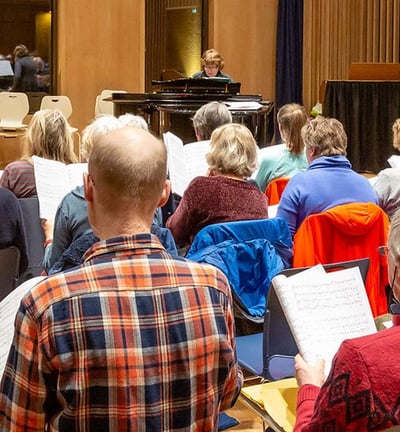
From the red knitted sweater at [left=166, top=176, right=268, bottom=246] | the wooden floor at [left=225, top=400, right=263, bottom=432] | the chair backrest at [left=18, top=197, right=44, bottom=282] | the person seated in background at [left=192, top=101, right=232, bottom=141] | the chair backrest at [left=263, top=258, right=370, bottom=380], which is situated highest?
the person seated in background at [left=192, top=101, right=232, bottom=141]

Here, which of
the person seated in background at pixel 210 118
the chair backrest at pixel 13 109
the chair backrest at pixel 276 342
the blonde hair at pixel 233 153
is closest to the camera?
the chair backrest at pixel 276 342

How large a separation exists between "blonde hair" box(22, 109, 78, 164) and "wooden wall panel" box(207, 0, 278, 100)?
7582mm

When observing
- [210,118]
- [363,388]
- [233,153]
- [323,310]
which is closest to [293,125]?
[210,118]

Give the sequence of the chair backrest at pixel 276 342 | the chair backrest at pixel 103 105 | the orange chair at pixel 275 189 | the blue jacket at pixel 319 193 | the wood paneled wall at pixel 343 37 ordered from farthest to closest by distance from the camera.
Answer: the wood paneled wall at pixel 343 37
the chair backrest at pixel 103 105
the orange chair at pixel 275 189
the blue jacket at pixel 319 193
the chair backrest at pixel 276 342

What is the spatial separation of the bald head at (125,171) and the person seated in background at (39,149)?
2.82 meters

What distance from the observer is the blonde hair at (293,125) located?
5.02 metres

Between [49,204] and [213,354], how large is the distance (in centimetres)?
214

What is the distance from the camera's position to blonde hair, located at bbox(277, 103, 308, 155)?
5.02 meters

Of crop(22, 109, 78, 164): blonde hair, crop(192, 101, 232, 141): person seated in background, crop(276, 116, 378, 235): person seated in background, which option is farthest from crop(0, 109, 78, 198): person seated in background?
crop(276, 116, 378, 235): person seated in background

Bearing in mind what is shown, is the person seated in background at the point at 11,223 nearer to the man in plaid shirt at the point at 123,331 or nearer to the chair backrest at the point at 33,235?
the chair backrest at the point at 33,235

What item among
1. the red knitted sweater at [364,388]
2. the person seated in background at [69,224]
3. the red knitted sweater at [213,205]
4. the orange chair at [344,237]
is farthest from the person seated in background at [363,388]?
the red knitted sweater at [213,205]

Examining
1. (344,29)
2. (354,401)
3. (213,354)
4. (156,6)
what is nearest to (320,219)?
(213,354)

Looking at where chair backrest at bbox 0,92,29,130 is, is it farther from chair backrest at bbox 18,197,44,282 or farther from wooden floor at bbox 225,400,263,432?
wooden floor at bbox 225,400,263,432

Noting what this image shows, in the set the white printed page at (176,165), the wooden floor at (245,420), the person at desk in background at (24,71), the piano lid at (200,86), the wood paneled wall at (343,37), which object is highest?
the wood paneled wall at (343,37)
